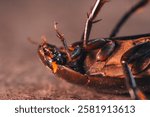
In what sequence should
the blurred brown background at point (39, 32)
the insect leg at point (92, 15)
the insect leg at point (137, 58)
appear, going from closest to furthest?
the insect leg at point (137, 58) → the insect leg at point (92, 15) → the blurred brown background at point (39, 32)

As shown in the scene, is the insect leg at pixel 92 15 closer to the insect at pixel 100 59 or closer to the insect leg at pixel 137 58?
the insect at pixel 100 59

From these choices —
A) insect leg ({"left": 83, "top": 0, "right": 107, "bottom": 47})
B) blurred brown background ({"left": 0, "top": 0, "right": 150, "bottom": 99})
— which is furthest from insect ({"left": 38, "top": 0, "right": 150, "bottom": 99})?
blurred brown background ({"left": 0, "top": 0, "right": 150, "bottom": 99})

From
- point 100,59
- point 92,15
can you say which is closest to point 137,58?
point 100,59

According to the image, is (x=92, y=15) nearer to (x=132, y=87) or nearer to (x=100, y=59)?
(x=100, y=59)

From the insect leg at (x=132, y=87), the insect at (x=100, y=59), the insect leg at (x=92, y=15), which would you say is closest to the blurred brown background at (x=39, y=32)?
the insect at (x=100, y=59)

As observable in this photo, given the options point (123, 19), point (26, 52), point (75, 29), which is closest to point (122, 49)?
point (123, 19)

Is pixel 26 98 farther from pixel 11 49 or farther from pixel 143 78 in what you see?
pixel 11 49
